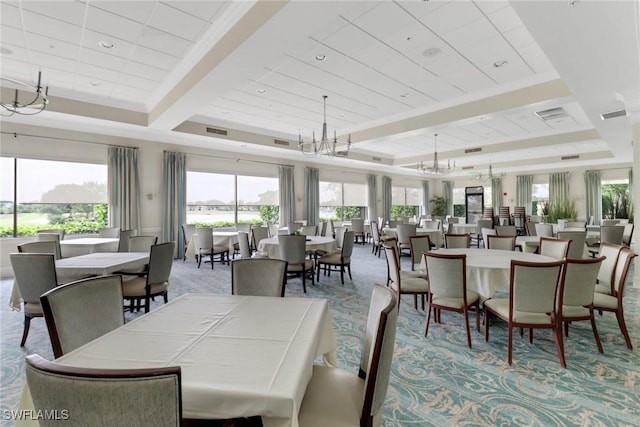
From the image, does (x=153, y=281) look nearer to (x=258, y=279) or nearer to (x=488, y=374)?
(x=258, y=279)

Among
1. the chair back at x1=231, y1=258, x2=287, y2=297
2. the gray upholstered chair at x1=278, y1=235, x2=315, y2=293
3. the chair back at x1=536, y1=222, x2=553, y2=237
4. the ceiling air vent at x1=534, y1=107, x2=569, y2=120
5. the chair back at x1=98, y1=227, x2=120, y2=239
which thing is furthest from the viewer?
the chair back at x1=536, y1=222, x2=553, y2=237

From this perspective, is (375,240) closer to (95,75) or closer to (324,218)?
(324,218)

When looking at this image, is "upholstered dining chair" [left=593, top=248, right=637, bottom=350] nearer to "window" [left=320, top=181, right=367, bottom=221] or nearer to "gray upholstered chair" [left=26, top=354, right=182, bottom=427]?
"gray upholstered chair" [left=26, top=354, right=182, bottom=427]

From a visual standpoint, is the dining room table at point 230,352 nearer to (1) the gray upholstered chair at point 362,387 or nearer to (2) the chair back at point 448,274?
(1) the gray upholstered chair at point 362,387

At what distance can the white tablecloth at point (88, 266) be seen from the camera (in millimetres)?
3170

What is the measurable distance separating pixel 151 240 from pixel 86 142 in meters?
3.88

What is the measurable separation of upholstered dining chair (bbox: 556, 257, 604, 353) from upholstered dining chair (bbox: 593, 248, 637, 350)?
312 mm

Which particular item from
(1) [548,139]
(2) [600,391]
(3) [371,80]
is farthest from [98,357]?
(1) [548,139]

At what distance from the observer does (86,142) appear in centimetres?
684

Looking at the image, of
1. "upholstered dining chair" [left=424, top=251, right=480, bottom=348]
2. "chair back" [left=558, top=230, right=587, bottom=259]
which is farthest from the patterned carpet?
"chair back" [left=558, top=230, right=587, bottom=259]

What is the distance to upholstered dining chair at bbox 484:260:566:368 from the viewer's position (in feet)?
8.17

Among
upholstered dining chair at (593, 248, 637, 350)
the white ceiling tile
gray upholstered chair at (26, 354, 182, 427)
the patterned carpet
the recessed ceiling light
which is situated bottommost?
the patterned carpet

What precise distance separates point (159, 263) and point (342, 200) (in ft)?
31.8

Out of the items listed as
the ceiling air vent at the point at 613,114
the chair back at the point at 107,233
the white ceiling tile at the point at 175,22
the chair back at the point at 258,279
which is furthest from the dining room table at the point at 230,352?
the ceiling air vent at the point at 613,114
